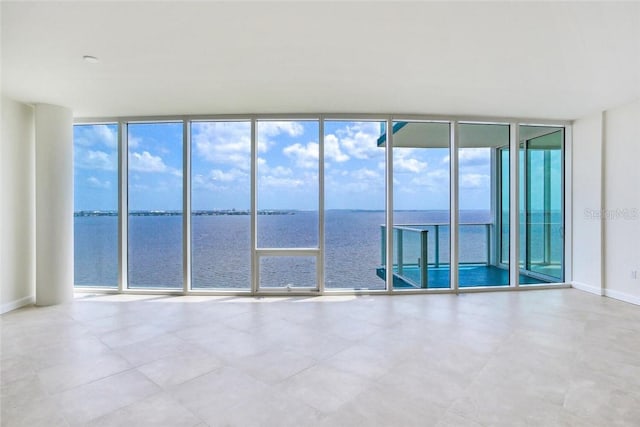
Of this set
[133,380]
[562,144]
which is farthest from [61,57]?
[562,144]

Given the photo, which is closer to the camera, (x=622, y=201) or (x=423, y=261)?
(x=622, y=201)

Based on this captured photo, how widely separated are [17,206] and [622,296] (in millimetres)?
8601

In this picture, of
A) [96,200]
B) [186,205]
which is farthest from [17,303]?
[186,205]

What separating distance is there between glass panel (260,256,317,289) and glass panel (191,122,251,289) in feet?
1.16

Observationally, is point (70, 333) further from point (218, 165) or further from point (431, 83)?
point (431, 83)

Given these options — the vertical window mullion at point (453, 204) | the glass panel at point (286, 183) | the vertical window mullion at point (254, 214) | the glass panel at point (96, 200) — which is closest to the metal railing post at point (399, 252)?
the vertical window mullion at point (453, 204)

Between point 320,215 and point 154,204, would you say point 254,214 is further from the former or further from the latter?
point 154,204

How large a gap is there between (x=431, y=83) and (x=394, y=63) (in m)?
0.77

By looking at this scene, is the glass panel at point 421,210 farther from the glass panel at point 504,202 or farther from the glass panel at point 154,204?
the glass panel at point 154,204

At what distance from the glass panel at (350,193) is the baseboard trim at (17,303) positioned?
428 centimetres

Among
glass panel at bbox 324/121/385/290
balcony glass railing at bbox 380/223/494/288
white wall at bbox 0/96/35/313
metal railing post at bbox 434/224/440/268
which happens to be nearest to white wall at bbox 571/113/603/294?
→ balcony glass railing at bbox 380/223/494/288

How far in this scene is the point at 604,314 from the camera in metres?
4.11

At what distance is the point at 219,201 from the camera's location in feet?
17.6

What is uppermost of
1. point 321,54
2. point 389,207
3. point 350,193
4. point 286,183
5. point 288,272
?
point 321,54
